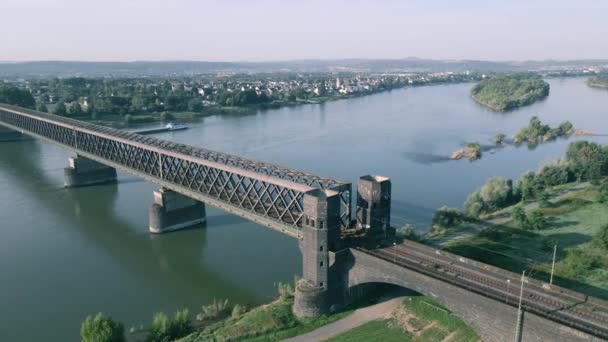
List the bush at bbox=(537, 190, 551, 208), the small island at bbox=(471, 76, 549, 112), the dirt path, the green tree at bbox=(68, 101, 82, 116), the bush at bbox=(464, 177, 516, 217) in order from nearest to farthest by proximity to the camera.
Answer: the dirt path < the bush at bbox=(537, 190, 551, 208) < the bush at bbox=(464, 177, 516, 217) < the green tree at bbox=(68, 101, 82, 116) < the small island at bbox=(471, 76, 549, 112)

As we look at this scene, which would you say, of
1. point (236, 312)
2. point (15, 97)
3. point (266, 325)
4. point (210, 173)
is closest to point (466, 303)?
point (266, 325)

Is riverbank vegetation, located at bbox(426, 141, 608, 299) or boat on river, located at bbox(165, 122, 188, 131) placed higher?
boat on river, located at bbox(165, 122, 188, 131)

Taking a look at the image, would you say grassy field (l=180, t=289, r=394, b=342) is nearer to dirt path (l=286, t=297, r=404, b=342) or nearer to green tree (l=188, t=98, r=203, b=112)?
dirt path (l=286, t=297, r=404, b=342)

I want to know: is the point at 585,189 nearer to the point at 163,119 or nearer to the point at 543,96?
the point at 163,119

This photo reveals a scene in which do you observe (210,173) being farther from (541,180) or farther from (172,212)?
(541,180)

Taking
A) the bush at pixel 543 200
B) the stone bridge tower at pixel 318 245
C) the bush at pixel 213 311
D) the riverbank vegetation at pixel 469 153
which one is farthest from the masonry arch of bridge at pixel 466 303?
the riverbank vegetation at pixel 469 153

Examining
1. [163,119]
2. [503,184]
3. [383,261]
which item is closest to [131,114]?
[163,119]

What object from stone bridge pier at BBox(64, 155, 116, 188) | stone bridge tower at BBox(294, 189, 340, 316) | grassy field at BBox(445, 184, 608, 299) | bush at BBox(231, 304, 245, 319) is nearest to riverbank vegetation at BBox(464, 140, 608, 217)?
grassy field at BBox(445, 184, 608, 299)

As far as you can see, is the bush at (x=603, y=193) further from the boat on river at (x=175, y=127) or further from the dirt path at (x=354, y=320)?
the boat on river at (x=175, y=127)
